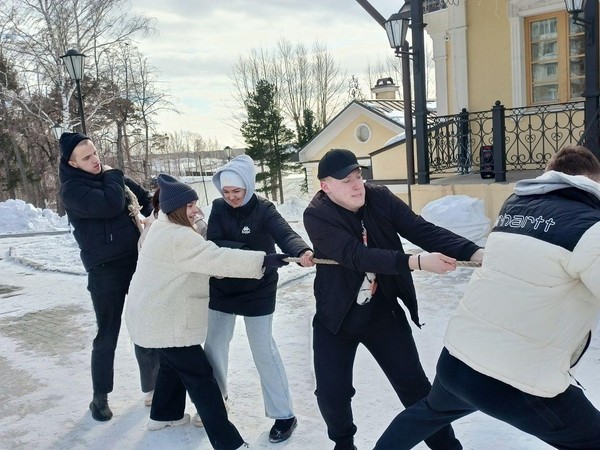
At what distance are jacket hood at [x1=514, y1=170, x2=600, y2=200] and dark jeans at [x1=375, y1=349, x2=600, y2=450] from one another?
2.47ft

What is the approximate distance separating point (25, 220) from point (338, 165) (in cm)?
1864

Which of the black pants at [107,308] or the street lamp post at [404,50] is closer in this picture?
the black pants at [107,308]

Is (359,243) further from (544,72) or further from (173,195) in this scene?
(544,72)

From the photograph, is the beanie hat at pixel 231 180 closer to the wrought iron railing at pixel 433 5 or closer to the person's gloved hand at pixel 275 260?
the person's gloved hand at pixel 275 260

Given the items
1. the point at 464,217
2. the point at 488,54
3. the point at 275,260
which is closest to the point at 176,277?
the point at 275,260

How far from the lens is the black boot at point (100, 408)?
12.8ft

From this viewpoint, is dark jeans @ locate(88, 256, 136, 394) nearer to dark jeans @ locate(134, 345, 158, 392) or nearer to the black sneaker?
dark jeans @ locate(134, 345, 158, 392)

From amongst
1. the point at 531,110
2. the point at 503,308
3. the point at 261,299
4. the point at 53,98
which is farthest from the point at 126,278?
the point at 53,98

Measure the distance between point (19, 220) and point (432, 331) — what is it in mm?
17366

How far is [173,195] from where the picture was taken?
3197mm

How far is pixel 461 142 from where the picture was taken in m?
9.96

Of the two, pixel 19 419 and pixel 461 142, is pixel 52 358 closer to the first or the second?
pixel 19 419

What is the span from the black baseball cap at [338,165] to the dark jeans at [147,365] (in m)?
2.01

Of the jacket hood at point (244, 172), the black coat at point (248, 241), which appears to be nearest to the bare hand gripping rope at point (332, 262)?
the black coat at point (248, 241)
